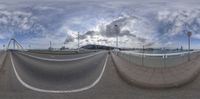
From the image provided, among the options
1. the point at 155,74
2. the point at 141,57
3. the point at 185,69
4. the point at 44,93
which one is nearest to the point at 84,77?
the point at 155,74

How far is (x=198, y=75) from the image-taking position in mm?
25312

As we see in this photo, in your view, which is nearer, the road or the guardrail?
the road

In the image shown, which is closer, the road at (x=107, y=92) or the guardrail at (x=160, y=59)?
the road at (x=107, y=92)

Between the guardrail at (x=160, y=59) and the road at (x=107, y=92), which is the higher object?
the guardrail at (x=160, y=59)

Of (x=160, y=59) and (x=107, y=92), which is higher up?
(x=160, y=59)

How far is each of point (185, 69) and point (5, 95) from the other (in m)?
13.4

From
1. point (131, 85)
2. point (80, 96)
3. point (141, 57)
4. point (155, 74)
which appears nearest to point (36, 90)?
point (80, 96)

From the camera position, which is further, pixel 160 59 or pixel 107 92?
pixel 160 59

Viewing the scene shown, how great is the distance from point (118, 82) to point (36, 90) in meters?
5.37

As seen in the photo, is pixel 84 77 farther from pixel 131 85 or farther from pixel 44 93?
pixel 44 93

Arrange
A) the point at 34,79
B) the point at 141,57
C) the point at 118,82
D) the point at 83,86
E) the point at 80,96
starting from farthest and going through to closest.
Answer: the point at 141,57
the point at 34,79
the point at 118,82
the point at 83,86
the point at 80,96

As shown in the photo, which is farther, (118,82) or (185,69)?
(185,69)

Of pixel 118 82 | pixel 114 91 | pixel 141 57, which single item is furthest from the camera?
pixel 141 57

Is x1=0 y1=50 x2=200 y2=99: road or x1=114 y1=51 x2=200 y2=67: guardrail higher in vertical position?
x1=114 y1=51 x2=200 y2=67: guardrail
